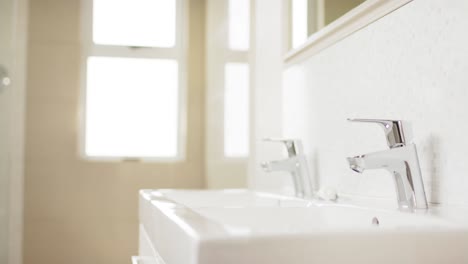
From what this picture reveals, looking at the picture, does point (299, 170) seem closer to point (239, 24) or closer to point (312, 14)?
point (312, 14)

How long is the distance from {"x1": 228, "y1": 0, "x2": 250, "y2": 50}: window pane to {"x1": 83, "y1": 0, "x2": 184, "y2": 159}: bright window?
77 cm

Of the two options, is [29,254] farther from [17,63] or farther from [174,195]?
[174,195]

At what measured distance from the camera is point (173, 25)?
3.04 meters

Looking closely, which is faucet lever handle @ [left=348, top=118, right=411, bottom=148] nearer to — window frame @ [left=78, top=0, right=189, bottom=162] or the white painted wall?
the white painted wall

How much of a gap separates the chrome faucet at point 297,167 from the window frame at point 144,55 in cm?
177

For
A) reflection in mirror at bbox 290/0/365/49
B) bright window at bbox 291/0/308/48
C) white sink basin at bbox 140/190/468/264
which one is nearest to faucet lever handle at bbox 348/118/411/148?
white sink basin at bbox 140/190/468/264

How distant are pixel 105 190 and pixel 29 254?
502mm

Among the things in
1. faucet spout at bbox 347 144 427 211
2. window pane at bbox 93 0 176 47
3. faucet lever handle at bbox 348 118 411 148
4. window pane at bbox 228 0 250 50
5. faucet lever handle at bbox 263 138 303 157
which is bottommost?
faucet spout at bbox 347 144 427 211

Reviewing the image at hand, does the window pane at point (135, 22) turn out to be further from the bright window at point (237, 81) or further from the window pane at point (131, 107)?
the bright window at point (237, 81)

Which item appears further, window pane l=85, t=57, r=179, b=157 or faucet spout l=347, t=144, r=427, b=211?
window pane l=85, t=57, r=179, b=157

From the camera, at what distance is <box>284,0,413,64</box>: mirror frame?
955 mm

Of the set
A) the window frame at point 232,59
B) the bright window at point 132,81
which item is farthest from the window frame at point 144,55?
the window frame at point 232,59

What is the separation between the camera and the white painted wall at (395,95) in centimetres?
76

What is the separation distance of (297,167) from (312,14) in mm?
390
